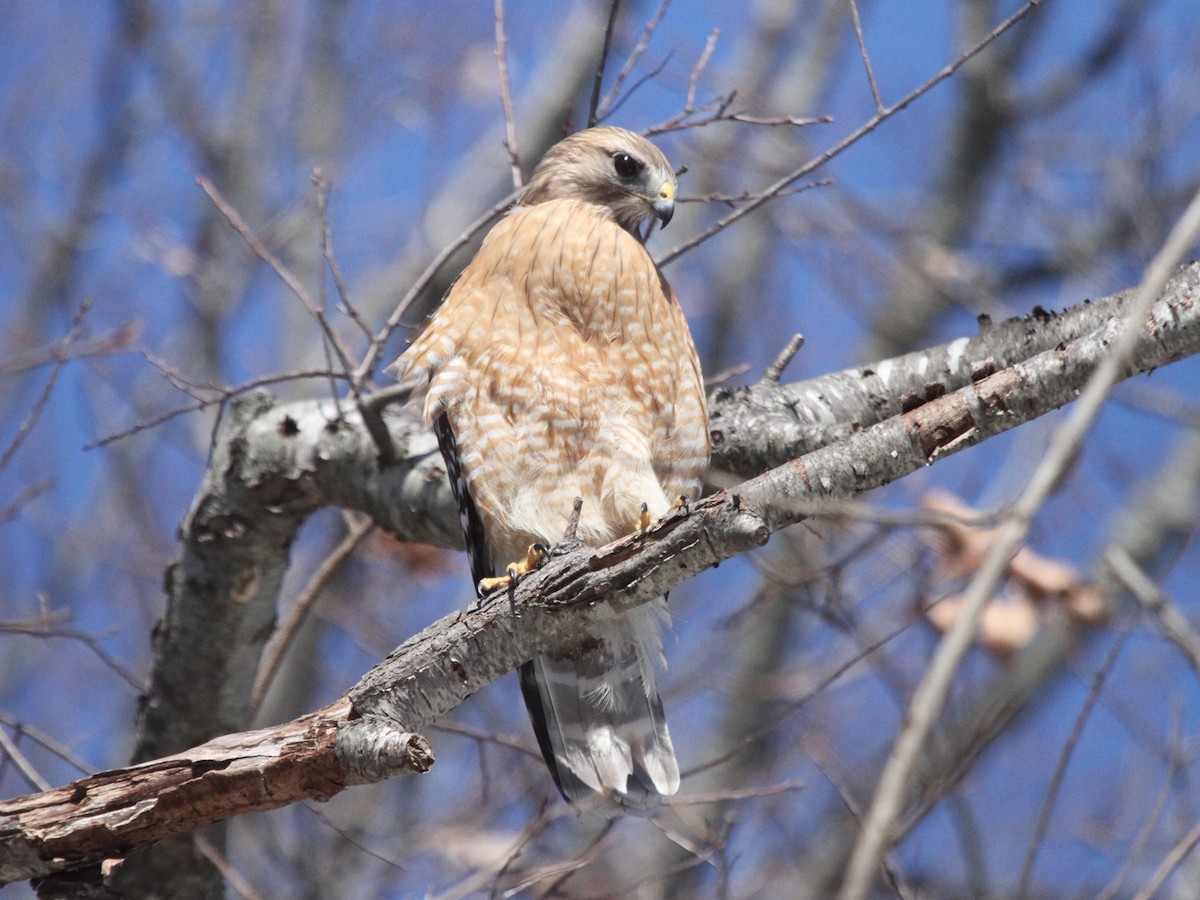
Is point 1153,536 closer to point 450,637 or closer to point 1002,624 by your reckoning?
point 1002,624

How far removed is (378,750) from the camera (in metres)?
2.76

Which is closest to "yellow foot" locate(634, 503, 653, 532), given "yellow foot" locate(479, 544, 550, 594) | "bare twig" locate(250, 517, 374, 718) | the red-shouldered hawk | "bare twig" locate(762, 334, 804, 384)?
the red-shouldered hawk

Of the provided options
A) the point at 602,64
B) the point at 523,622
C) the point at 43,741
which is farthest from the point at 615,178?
the point at 43,741

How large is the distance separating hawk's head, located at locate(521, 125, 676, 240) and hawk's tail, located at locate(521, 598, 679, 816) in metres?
1.43

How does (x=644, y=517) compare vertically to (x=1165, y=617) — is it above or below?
above

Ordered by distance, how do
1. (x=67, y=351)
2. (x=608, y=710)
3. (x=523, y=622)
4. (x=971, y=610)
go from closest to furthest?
(x=971, y=610) < (x=523, y=622) < (x=608, y=710) < (x=67, y=351)

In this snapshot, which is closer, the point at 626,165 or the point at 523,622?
the point at 523,622

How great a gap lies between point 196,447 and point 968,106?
5.95m

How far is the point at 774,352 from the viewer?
8930 mm

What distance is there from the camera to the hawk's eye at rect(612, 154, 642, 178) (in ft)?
14.2

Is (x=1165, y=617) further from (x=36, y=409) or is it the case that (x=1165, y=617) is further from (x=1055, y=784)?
(x=36, y=409)

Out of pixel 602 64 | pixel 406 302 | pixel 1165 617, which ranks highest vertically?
pixel 602 64

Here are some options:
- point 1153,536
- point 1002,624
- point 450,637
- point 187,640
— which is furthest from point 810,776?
point 450,637

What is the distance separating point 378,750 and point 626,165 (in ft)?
7.71
